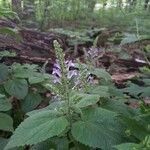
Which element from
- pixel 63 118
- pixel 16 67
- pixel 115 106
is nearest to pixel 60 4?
pixel 16 67

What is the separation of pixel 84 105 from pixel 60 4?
547 cm

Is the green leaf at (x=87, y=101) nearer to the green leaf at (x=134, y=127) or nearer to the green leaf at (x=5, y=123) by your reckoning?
the green leaf at (x=134, y=127)

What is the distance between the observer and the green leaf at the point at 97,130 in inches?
69.1

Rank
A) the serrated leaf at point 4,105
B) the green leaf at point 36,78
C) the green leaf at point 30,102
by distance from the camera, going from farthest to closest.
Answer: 1. the green leaf at point 30,102
2. the green leaf at point 36,78
3. the serrated leaf at point 4,105

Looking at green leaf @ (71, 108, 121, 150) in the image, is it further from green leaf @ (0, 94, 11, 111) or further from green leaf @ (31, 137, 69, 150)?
green leaf @ (0, 94, 11, 111)

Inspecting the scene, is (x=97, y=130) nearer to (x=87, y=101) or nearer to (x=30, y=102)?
(x=87, y=101)

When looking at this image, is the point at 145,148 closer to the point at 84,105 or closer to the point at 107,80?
the point at 84,105

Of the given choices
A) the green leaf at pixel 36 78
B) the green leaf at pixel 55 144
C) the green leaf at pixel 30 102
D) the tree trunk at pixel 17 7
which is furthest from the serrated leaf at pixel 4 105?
the tree trunk at pixel 17 7

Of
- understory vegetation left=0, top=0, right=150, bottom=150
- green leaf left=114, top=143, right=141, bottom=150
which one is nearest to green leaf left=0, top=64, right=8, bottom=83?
understory vegetation left=0, top=0, right=150, bottom=150

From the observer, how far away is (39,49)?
4859mm

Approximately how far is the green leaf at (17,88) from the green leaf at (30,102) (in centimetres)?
9

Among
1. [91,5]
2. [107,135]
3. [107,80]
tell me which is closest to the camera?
[107,135]

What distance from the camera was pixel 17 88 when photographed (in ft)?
9.26

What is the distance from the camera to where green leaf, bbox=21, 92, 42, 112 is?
112 inches
